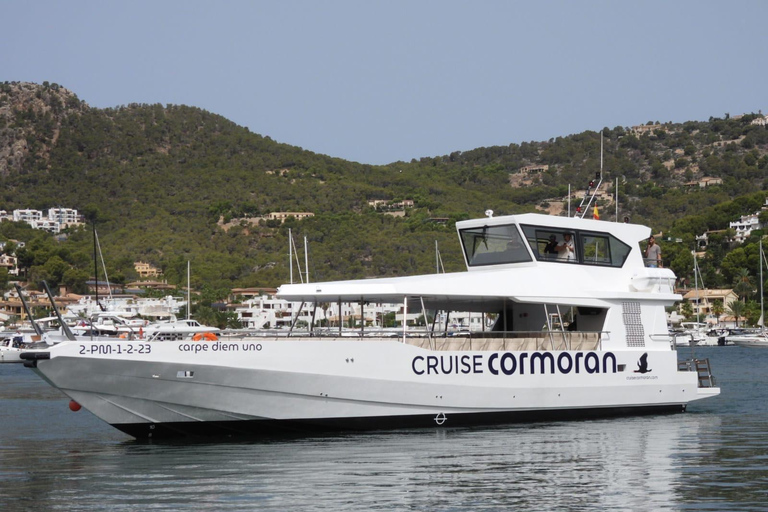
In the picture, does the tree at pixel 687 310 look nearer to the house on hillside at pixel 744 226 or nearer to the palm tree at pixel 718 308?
the palm tree at pixel 718 308

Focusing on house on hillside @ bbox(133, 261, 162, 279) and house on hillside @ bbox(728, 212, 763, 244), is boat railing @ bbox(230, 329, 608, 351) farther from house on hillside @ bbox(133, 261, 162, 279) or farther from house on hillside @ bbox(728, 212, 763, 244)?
house on hillside @ bbox(133, 261, 162, 279)

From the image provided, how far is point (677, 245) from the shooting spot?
118 meters

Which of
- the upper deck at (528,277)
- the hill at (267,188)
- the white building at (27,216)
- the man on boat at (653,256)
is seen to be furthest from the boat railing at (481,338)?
the white building at (27,216)

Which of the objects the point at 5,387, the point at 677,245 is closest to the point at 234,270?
the point at 677,245

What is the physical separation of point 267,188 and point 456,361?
16008cm

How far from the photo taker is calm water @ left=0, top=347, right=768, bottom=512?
48.3 feet

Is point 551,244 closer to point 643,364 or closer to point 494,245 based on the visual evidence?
point 494,245

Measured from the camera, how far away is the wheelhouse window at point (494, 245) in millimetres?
23094

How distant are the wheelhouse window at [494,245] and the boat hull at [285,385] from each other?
2375mm

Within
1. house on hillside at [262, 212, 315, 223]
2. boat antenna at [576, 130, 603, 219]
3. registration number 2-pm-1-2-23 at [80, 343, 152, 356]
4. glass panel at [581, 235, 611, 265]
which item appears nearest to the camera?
registration number 2-pm-1-2-23 at [80, 343, 152, 356]

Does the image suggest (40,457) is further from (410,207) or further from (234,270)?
(410,207)

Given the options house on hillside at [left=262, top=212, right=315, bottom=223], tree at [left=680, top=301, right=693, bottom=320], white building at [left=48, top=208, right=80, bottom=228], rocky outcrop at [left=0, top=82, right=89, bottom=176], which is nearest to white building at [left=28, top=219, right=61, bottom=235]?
white building at [left=48, top=208, right=80, bottom=228]

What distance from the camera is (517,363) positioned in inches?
863

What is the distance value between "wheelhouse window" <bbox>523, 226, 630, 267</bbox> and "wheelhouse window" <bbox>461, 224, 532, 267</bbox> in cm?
27
